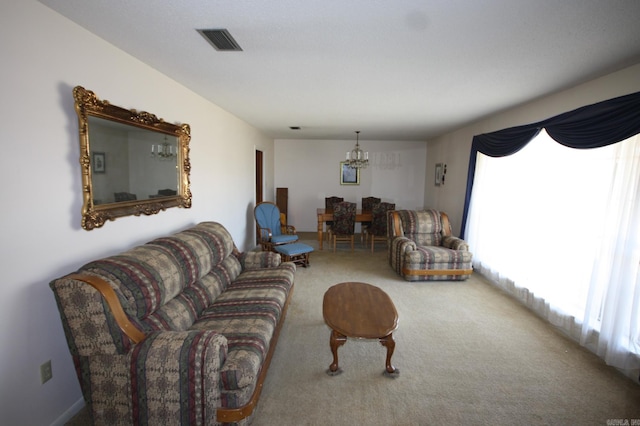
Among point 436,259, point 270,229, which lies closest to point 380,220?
point 436,259

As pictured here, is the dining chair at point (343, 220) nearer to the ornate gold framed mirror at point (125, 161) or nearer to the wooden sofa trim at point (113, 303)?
the ornate gold framed mirror at point (125, 161)

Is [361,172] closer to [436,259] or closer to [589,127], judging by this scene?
[436,259]

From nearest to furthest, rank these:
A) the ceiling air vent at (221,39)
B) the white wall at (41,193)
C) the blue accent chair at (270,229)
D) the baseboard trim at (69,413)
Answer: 1. the white wall at (41,193)
2. the baseboard trim at (69,413)
3. the ceiling air vent at (221,39)
4. the blue accent chair at (270,229)

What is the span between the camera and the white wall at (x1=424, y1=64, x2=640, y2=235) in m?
2.51

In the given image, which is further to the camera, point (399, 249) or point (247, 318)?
point (399, 249)

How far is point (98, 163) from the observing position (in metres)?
1.96

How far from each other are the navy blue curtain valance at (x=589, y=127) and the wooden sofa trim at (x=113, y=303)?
3.70 m

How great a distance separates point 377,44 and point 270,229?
3725 millimetres

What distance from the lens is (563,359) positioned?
2520mm

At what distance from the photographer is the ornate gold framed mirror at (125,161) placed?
188cm

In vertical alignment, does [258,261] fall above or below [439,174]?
below

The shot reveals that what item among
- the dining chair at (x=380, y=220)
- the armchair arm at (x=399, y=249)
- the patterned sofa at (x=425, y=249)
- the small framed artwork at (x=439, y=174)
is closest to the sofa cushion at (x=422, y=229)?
the patterned sofa at (x=425, y=249)

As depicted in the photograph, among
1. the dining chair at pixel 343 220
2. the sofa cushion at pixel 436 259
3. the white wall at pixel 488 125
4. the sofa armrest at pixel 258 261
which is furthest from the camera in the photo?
the dining chair at pixel 343 220

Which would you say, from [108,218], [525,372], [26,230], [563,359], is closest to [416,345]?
[525,372]
